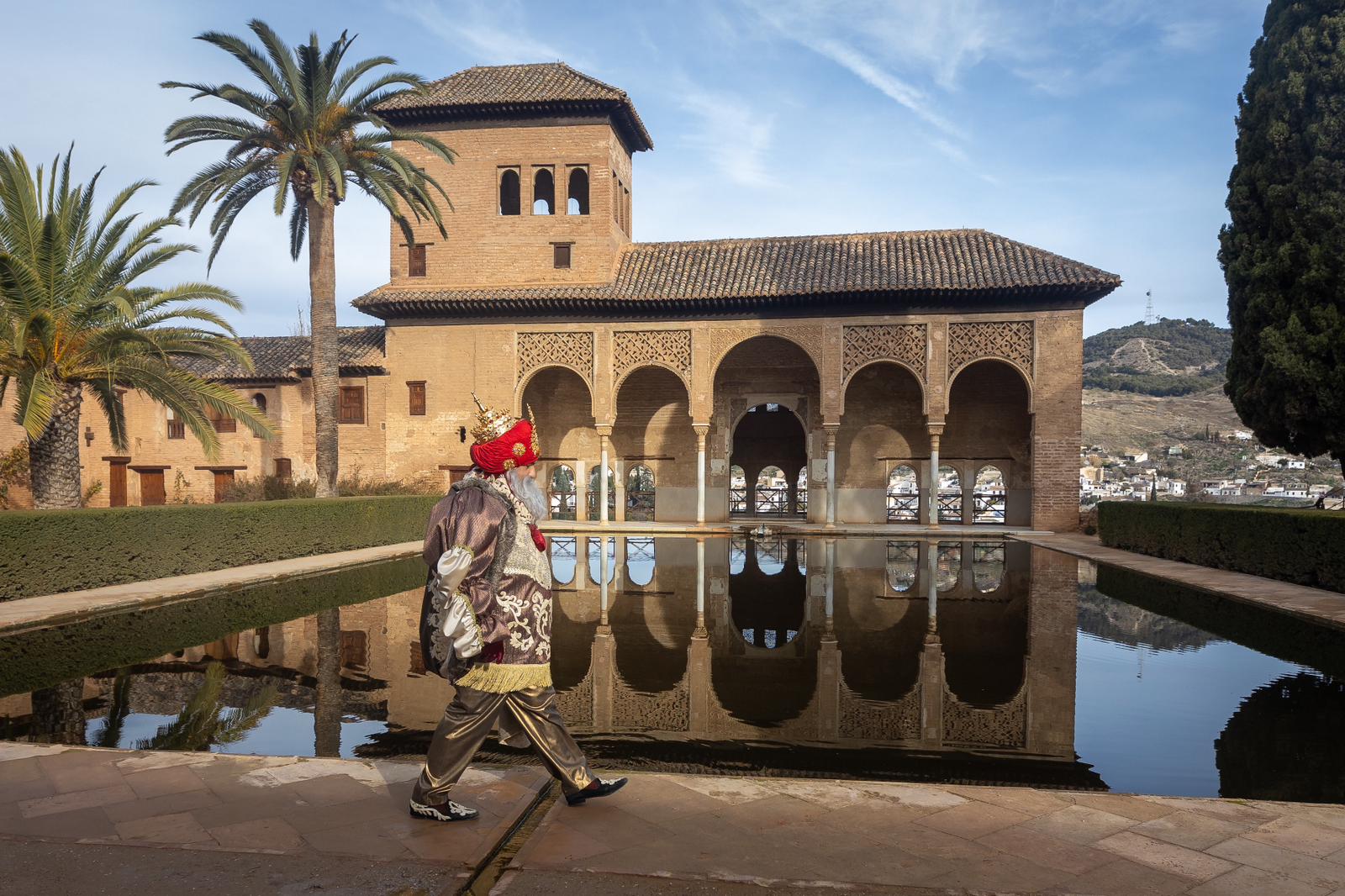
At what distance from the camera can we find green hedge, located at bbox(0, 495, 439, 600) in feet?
31.9

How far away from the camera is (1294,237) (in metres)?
15.0

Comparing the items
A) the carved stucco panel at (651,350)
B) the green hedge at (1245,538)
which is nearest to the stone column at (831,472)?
the carved stucco panel at (651,350)

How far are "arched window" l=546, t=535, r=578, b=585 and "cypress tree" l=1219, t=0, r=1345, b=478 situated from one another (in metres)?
11.8

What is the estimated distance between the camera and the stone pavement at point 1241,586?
9203 mm

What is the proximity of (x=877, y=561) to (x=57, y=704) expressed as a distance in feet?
39.8

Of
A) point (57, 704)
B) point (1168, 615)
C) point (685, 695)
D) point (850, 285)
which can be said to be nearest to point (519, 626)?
point (685, 695)

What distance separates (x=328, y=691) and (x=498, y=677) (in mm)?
3186

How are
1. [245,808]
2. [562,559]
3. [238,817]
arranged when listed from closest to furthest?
[238,817] → [245,808] → [562,559]

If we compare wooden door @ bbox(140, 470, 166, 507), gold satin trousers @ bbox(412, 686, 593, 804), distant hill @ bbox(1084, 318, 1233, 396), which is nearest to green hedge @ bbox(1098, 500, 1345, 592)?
gold satin trousers @ bbox(412, 686, 593, 804)

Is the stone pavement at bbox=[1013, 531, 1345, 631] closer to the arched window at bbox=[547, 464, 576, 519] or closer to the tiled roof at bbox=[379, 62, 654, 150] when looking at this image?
the arched window at bbox=[547, 464, 576, 519]

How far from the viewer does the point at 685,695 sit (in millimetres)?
6105

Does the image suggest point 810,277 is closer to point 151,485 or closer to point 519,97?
point 519,97

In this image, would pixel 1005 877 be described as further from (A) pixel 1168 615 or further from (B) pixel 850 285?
(B) pixel 850 285

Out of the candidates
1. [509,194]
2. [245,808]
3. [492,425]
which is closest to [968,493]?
[509,194]
